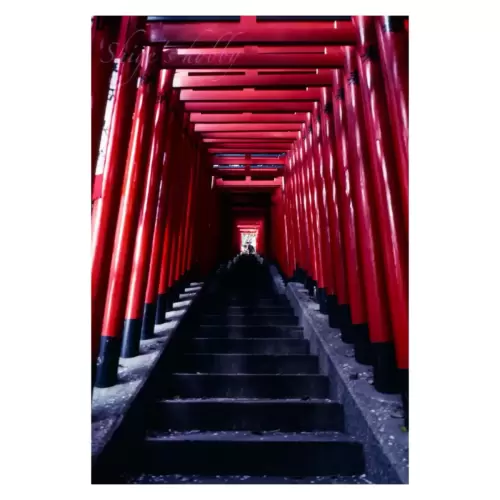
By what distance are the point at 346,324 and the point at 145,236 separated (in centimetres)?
180

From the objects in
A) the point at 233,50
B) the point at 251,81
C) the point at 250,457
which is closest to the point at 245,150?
the point at 251,81

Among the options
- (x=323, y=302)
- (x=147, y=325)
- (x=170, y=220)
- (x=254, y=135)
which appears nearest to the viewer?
(x=147, y=325)

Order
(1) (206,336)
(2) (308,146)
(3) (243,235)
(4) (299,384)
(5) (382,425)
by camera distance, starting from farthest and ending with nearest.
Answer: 1. (3) (243,235)
2. (2) (308,146)
3. (1) (206,336)
4. (4) (299,384)
5. (5) (382,425)

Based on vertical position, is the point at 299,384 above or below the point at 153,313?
below

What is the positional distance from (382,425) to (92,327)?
158 centimetres

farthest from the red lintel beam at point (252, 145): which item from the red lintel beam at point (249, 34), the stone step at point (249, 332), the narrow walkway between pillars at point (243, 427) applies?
the narrow walkway between pillars at point (243, 427)

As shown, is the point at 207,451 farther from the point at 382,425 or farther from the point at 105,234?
the point at 105,234

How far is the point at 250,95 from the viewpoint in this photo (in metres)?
4.79

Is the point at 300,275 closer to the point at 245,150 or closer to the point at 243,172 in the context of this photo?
the point at 245,150

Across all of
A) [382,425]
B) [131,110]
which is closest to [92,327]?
[131,110]

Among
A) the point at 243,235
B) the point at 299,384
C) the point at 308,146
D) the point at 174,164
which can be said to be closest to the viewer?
the point at 299,384

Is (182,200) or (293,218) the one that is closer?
(182,200)

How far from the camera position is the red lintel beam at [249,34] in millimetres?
3182

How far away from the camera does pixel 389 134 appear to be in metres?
2.43
